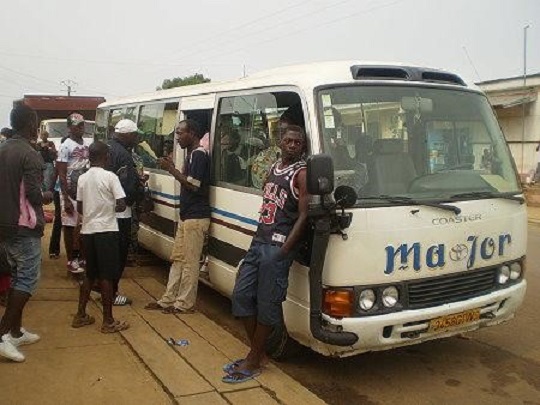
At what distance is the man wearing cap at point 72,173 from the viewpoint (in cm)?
652

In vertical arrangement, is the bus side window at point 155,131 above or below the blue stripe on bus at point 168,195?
above

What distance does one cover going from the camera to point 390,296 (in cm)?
378

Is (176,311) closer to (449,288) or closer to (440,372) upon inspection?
(440,372)

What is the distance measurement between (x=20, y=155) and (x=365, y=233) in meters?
2.64

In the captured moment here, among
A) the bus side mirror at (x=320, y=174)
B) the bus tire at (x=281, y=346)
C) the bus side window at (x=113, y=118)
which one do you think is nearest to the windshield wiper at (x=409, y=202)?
the bus side mirror at (x=320, y=174)

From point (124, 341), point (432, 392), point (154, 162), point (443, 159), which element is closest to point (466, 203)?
point (443, 159)

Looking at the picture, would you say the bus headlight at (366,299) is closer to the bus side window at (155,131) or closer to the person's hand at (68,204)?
the bus side window at (155,131)

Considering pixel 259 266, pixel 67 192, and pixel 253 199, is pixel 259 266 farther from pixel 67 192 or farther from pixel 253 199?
pixel 67 192

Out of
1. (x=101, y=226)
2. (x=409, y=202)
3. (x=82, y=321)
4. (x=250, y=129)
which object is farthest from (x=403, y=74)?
(x=82, y=321)

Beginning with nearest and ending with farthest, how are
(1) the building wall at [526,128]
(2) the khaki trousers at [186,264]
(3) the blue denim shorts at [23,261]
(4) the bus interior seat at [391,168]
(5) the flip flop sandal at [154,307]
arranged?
(4) the bus interior seat at [391,168], (3) the blue denim shorts at [23,261], (2) the khaki trousers at [186,264], (5) the flip flop sandal at [154,307], (1) the building wall at [526,128]

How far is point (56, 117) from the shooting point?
19.3 m

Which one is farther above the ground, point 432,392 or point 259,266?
point 259,266

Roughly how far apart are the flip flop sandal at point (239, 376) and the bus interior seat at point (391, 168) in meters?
1.59

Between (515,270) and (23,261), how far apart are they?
3.88 m
